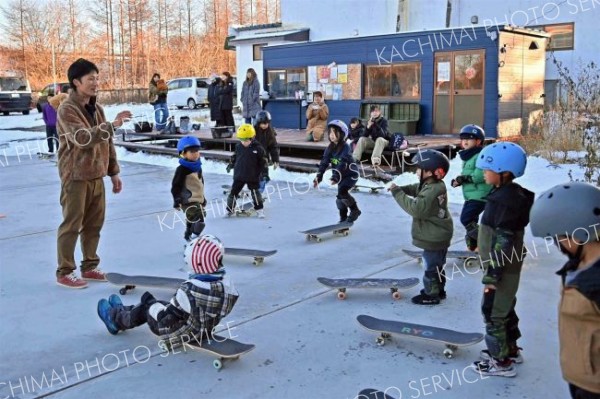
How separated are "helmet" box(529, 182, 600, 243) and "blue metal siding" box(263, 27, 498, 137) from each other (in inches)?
474

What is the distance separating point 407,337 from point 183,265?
271cm

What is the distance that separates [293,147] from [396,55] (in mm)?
3730

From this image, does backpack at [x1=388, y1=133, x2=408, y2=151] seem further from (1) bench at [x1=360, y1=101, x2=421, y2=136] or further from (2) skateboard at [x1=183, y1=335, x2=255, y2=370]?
(2) skateboard at [x1=183, y1=335, x2=255, y2=370]

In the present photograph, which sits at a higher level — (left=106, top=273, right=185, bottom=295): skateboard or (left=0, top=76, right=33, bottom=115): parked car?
(left=0, top=76, right=33, bottom=115): parked car

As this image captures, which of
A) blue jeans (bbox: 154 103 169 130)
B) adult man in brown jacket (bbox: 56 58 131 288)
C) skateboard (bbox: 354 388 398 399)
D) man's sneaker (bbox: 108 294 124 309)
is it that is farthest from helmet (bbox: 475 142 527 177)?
blue jeans (bbox: 154 103 169 130)

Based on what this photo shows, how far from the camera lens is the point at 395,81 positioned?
15680mm

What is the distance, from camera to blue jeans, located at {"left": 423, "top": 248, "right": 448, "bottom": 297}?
473cm

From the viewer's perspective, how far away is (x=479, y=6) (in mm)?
22703

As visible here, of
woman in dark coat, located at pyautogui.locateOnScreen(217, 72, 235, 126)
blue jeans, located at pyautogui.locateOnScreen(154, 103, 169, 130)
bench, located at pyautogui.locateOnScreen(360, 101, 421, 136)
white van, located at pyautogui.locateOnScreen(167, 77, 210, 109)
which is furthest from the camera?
white van, located at pyautogui.locateOnScreen(167, 77, 210, 109)

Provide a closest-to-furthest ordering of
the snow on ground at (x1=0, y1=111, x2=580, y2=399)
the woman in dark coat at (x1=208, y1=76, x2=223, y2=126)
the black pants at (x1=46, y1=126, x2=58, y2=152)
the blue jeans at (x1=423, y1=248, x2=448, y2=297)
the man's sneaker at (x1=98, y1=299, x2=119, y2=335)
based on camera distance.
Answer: the snow on ground at (x1=0, y1=111, x2=580, y2=399) → the man's sneaker at (x1=98, y1=299, x2=119, y2=335) → the blue jeans at (x1=423, y1=248, x2=448, y2=297) → the black pants at (x1=46, y1=126, x2=58, y2=152) → the woman in dark coat at (x1=208, y1=76, x2=223, y2=126)

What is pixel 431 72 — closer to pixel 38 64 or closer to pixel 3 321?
pixel 3 321

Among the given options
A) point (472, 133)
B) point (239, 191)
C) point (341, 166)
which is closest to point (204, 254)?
point (472, 133)

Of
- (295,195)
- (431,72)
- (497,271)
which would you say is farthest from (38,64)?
(497,271)

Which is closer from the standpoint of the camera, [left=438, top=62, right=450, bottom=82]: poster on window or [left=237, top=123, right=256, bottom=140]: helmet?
[left=237, top=123, right=256, bottom=140]: helmet
